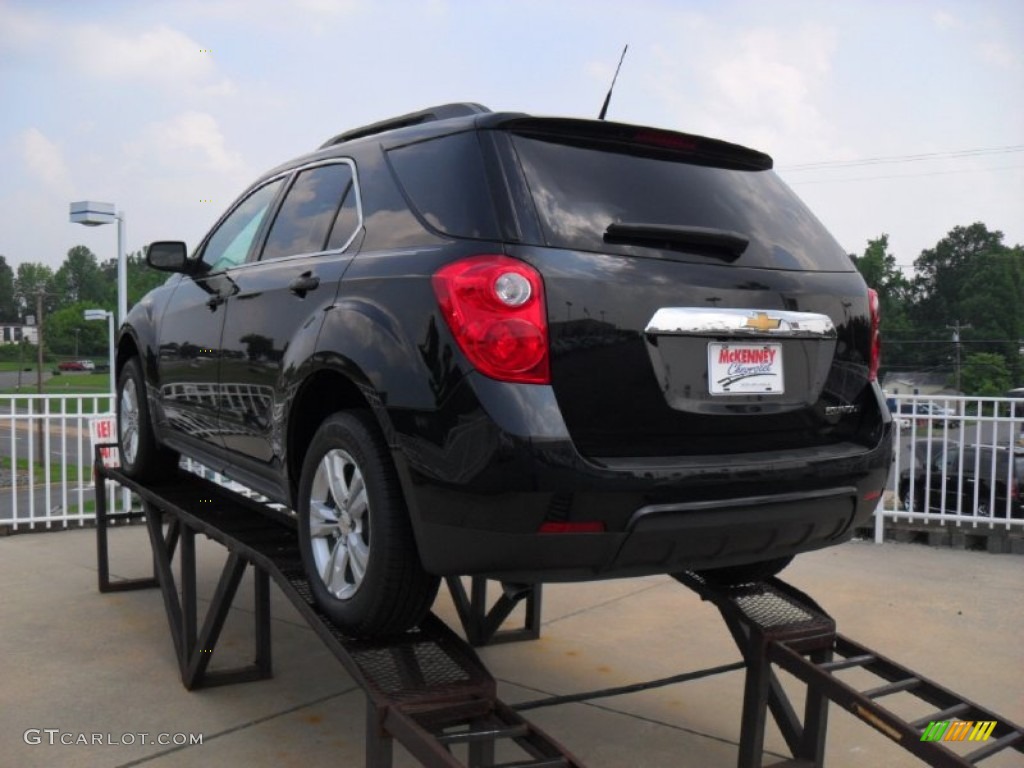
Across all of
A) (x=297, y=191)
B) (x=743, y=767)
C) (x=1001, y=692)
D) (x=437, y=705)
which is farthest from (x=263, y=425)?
(x=1001, y=692)

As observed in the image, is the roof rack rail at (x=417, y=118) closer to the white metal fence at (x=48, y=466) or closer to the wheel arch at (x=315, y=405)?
A: the wheel arch at (x=315, y=405)

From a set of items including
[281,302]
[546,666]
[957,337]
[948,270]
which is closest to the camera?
[281,302]

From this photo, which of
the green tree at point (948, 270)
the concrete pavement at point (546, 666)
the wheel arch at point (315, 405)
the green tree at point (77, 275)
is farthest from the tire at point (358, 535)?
the green tree at point (77, 275)

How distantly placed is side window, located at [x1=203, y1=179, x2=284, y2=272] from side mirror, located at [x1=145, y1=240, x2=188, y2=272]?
0.11 metres

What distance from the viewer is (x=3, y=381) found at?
377 feet

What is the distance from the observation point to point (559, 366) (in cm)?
260

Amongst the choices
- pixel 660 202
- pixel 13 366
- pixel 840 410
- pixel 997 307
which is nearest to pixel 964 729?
pixel 840 410

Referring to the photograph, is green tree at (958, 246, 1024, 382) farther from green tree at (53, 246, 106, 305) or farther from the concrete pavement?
green tree at (53, 246, 106, 305)

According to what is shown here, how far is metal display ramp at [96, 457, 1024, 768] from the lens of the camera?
2.90m

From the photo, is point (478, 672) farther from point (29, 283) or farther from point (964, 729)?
point (29, 283)

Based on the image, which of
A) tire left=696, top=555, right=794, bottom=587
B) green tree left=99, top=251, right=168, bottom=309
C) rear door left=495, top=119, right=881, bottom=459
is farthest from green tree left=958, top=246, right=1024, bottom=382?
rear door left=495, top=119, right=881, bottom=459

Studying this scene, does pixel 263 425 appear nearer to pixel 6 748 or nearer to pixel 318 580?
pixel 318 580

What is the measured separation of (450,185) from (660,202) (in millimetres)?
642

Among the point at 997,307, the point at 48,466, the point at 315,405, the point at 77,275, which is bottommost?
the point at 48,466
